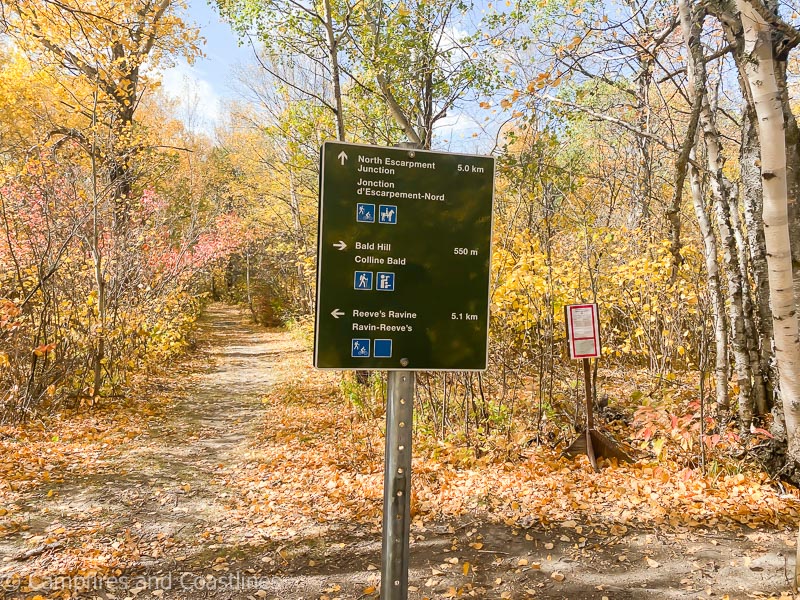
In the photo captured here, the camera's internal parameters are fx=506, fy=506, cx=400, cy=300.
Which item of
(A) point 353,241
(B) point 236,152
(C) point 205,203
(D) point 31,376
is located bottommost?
(D) point 31,376

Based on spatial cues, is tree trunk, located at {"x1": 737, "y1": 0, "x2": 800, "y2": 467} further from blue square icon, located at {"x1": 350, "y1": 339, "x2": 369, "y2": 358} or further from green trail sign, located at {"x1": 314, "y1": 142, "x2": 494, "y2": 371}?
blue square icon, located at {"x1": 350, "y1": 339, "x2": 369, "y2": 358}

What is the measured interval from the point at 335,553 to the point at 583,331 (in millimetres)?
2978

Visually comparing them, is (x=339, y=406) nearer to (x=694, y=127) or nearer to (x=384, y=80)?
(x=384, y=80)

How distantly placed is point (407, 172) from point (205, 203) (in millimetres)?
25914

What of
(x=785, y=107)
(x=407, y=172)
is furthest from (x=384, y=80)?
(x=407, y=172)

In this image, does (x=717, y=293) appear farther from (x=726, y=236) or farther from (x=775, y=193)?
(x=775, y=193)

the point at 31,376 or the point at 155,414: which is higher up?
the point at 31,376

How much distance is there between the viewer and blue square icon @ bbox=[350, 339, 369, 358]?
1.92m

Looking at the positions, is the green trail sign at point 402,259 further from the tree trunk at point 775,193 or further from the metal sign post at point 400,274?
the tree trunk at point 775,193

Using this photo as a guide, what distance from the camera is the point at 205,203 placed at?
2553cm

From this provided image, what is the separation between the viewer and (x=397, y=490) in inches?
77.5

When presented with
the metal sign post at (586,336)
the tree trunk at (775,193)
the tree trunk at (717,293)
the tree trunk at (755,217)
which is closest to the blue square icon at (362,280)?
the tree trunk at (775,193)

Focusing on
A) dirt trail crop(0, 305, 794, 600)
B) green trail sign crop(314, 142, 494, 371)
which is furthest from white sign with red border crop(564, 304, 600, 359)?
green trail sign crop(314, 142, 494, 371)

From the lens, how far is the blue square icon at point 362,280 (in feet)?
6.30
